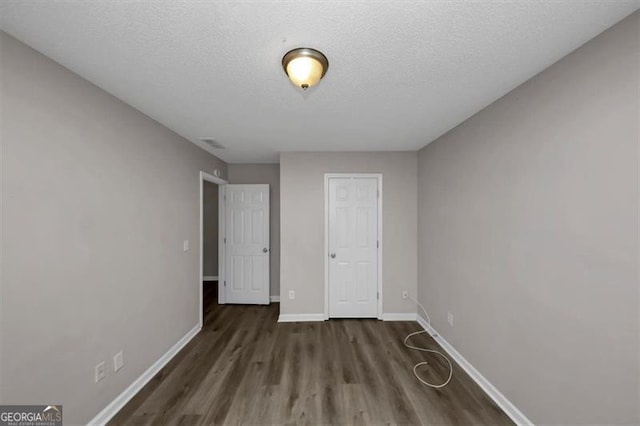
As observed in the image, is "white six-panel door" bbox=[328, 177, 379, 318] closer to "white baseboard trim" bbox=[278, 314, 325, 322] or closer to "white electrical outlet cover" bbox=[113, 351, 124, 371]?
"white baseboard trim" bbox=[278, 314, 325, 322]

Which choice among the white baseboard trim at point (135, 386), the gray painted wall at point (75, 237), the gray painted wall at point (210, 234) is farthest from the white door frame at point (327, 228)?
the gray painted wall at point (210, 234)

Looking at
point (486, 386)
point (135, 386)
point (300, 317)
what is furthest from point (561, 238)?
point (135, 386)

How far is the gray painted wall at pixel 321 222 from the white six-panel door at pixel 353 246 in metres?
0.14

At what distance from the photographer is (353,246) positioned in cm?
345

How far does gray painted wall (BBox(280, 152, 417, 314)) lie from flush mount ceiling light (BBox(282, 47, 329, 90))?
6.78 ft

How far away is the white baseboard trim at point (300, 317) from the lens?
10.9 feet

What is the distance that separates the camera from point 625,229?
1.12 metres

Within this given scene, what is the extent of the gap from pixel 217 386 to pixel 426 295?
2.58 metres

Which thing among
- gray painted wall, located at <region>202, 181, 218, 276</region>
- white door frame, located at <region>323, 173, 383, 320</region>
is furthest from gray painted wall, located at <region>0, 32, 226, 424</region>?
gray painted wall, located at <region>202, 181, 218, 276</region>

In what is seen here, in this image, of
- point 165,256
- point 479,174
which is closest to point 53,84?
point 165,256

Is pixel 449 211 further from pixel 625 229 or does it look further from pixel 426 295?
pixel 625 229

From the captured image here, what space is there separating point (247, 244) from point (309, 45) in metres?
3.29

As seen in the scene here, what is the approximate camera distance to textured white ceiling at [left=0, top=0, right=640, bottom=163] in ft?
3.44
